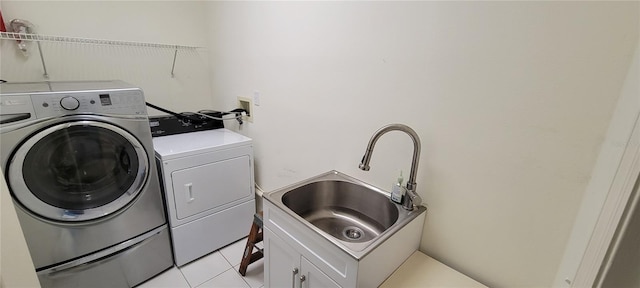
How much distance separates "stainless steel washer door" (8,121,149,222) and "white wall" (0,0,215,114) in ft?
3.06

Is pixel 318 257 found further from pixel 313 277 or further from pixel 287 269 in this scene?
pixel 287 269

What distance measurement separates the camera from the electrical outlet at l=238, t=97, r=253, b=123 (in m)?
2.12

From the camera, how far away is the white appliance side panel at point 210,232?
1.82 m

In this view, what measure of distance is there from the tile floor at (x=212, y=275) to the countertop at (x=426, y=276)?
3.57ft

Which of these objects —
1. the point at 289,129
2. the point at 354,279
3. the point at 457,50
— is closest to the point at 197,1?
the point at 289,129

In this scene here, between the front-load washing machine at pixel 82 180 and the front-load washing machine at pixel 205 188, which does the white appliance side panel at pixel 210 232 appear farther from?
the front-load washing machine at pixel 82 180

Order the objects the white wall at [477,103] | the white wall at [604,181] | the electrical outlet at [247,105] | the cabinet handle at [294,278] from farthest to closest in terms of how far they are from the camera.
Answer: the electrical outlet at [247,105], the cabinet handle at [294,278], the white wall at [477,103], the white wall at [604,181]

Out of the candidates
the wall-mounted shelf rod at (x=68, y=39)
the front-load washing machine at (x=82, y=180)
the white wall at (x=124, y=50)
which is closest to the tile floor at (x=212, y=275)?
the front-load washing machine at (x=82, y=180)

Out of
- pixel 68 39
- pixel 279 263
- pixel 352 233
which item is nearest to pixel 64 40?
pixel 68 39

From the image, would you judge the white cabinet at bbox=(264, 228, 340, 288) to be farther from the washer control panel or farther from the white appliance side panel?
the washer control panel

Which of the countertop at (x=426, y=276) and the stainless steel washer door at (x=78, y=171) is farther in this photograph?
the stainless steel washer door at (x=78, y=171)

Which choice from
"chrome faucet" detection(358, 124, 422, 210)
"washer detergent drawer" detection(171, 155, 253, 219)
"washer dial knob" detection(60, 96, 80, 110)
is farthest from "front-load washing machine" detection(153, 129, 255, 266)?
"chrome faucet" detection(358, 124, 422, 210)

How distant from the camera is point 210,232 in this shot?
1.95m

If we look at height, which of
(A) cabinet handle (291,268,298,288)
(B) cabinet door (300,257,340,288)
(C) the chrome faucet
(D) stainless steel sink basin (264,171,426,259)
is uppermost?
(C) the chrome faucet
